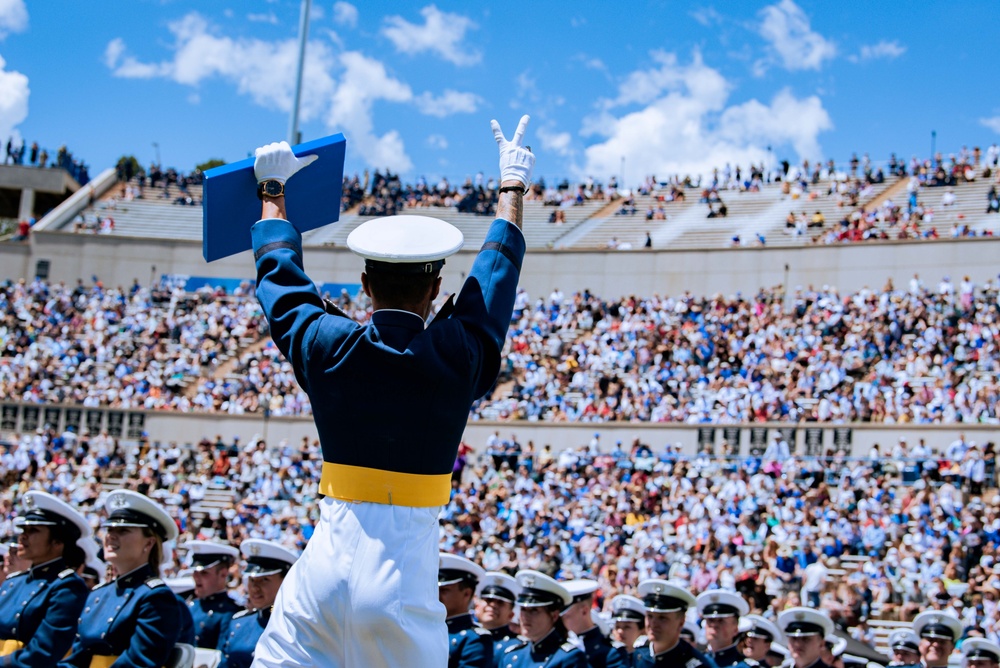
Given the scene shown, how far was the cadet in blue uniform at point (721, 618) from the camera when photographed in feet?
26.0

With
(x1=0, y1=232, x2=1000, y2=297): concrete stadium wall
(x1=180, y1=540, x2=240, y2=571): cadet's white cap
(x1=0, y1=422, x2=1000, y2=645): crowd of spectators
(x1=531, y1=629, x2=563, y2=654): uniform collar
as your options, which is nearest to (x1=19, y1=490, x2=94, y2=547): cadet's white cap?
(x1=180, y1=540, x2=240, y2=571): cadet's white cap

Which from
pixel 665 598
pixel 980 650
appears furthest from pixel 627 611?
pixel 980 650

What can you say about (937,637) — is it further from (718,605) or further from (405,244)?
(405,244)

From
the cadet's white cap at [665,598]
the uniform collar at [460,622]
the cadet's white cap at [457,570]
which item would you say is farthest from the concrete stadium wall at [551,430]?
the uniform collar at [460,622]

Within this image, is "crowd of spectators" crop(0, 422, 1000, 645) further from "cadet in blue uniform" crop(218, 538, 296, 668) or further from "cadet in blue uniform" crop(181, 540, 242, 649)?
"cadet in blue uniform" crop(218, 538, 296, 668)

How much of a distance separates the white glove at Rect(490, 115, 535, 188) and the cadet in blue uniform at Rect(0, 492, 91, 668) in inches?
142

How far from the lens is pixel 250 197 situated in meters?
3.36

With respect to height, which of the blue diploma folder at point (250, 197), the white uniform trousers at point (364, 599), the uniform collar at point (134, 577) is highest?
the blue diploma folder at point (250, 197)

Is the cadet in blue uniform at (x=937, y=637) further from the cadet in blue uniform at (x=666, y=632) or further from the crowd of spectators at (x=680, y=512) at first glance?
the crowd of spectators at (x=680, y=512)

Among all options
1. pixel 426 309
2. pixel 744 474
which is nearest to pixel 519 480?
pixel 744 474

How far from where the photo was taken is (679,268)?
3412 centimetres

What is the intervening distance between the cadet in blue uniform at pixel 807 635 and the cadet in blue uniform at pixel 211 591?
409 cm

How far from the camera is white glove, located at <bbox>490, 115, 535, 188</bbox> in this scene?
10.9ft

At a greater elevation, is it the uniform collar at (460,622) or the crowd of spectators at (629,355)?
the crowd of spectators at (629,355)
